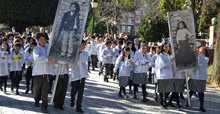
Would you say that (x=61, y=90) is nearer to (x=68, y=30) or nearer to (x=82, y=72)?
(x=82, y=72)

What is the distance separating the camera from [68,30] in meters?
7.14

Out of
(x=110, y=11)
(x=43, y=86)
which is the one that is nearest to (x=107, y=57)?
(x=43, y=86)

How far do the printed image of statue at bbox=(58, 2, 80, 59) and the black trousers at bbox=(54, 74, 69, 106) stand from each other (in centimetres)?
93

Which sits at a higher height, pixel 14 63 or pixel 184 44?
pixel 184 44

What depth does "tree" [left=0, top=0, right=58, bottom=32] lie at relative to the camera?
3177 cm

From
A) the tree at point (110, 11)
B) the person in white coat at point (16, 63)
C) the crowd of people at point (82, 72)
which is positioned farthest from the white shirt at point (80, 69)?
the tree at point (110, 11)

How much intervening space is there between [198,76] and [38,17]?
27.5 meters

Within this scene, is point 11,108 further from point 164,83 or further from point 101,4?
point 101,4

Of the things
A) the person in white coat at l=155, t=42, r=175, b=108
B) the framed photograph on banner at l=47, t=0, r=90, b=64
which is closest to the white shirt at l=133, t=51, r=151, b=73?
the person in white coat at l=155, t=42, r=175, b=108

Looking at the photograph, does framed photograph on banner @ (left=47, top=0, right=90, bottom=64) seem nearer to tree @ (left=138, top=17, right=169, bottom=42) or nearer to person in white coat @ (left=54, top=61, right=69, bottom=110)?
person in white coat @ (left=54, top=61, right=69, bottom=110)

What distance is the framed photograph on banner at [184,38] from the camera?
784cm

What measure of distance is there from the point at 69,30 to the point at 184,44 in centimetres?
321

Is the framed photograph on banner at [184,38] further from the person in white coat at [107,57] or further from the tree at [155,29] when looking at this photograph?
the tree at [155,29]

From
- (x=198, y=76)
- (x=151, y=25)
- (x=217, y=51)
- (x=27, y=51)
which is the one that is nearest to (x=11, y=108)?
(x=27, y=51)
